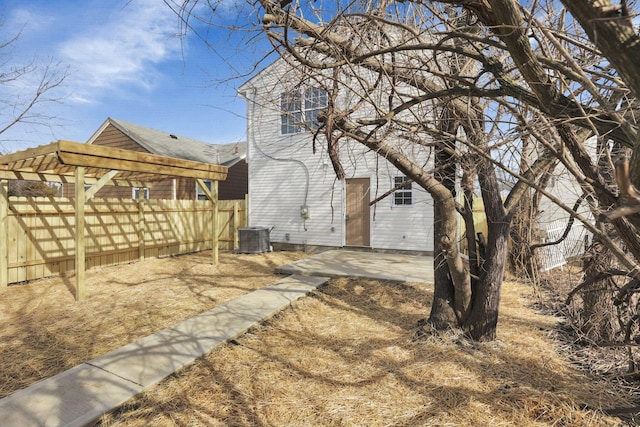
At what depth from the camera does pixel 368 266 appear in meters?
7.54

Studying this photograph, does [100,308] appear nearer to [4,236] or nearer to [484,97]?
[4,236]

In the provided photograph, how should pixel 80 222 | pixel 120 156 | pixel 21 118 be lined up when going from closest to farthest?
pixel 80 222 → pixel 120 156 → pixel 21 118

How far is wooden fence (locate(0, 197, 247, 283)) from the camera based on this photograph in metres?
6.64

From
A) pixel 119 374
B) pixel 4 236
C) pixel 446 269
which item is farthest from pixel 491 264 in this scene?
pixel 4 236

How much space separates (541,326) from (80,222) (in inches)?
288

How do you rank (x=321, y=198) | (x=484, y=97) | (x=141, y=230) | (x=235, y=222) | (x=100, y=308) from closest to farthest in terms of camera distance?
(x=484, y=97)
(x=100, y=308)
(x=141, y=230)
(x=321, y=198)
(x=235, y=222)

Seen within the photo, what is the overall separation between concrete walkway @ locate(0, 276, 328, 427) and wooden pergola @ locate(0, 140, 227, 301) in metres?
2.96

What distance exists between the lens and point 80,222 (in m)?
5.55

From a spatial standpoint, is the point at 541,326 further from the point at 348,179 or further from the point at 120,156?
the point at 120,156

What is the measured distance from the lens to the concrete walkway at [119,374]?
7.83 feet

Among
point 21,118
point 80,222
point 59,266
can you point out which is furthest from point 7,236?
point 21,118

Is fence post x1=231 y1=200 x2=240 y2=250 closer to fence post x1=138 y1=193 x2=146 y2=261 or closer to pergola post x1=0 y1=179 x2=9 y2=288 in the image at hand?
fence post x1=138 y1=193 x2=146 y2=261

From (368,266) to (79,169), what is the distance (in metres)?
6.03

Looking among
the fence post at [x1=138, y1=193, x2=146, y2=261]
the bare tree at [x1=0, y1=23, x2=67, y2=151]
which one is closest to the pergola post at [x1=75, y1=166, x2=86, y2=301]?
the fence post at [x1=138, y1=193, x2=146, y2=261]
